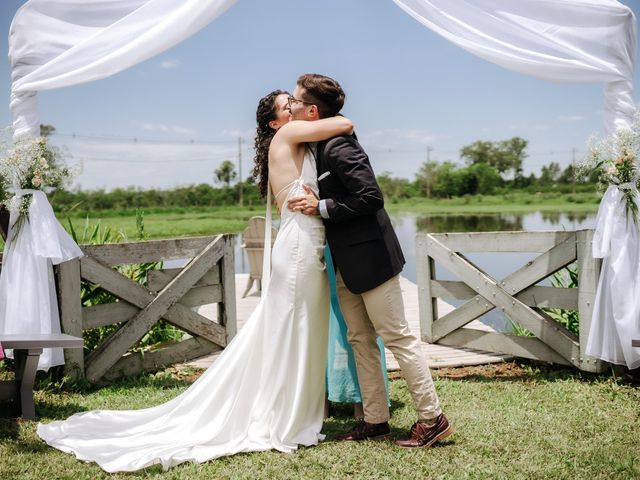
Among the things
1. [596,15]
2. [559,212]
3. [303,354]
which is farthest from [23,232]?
[559,212]

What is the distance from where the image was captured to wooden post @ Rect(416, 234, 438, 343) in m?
6.26

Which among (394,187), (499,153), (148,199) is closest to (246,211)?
(148,199)

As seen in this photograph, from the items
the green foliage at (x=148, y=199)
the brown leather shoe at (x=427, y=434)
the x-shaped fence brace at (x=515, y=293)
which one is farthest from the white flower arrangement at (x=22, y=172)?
the green foliage at (x=148, y=199)

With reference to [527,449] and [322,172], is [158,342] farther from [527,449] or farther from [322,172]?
[527,449]

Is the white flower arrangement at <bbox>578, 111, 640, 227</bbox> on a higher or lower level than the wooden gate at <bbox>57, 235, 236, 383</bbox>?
higher

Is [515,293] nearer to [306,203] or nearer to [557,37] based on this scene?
[557,37]

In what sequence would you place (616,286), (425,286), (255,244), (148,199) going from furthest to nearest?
1. (148,199)
2. (255,244)
3. (425,286)
4. (616,286)

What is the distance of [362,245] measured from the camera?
11.7 feet

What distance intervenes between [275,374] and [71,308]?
6.58 ft

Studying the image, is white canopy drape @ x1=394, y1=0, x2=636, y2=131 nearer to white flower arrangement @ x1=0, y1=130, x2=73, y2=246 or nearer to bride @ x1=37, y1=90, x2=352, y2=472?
bride @ x1=37, y1=90, x2=352, y2=472

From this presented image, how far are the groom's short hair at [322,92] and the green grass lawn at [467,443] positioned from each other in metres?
1.91

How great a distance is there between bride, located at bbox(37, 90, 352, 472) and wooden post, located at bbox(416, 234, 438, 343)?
2610 mm

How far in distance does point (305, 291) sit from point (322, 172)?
0.69 m

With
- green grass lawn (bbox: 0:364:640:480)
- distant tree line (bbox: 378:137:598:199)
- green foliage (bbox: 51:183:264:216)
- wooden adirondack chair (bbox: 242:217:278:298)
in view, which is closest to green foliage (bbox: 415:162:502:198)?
distant tree line (bbox: 378:137:598:199)
